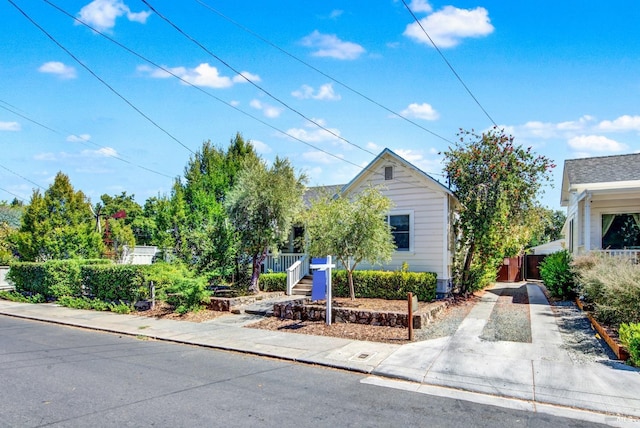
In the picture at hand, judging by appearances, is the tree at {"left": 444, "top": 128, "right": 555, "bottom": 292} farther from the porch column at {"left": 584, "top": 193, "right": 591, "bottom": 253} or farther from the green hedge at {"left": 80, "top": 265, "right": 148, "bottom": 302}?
the green hedge at {"left": 80, "top": 265, "right": 148, "bottom": 302}

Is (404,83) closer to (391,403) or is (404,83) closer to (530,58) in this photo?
(530,58)

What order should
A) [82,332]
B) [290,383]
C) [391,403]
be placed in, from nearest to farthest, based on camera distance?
[391,403] < [290,383] < [82,332]

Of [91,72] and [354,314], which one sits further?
[91,72]

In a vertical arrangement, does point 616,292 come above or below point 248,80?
below

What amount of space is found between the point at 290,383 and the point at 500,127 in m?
11.9

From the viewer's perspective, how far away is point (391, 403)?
5.54m

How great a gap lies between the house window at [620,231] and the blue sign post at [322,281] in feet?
30.9

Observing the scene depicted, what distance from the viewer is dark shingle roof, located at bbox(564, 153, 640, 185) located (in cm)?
1505

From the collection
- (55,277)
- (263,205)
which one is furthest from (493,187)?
(55,277)

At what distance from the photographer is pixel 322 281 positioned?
10680mm

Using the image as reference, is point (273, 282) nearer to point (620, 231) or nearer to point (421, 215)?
point (421, 215)

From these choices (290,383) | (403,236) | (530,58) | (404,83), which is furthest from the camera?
(403,236)

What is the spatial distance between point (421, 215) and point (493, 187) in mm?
2570

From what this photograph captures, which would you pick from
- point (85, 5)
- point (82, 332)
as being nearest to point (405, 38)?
point (85, 5)
